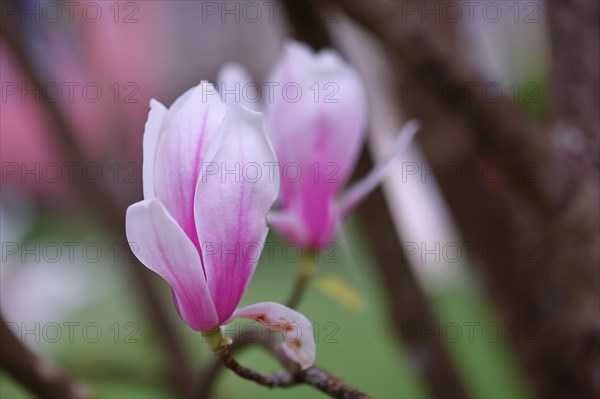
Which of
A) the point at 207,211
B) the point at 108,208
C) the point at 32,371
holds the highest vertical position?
the point at 207,211

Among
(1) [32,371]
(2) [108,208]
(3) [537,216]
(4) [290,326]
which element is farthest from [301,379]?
(2) [108,208]

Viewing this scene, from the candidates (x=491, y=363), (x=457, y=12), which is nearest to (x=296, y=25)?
(x=457, y=12)

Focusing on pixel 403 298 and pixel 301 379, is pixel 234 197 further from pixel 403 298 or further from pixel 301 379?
pixel 403 298

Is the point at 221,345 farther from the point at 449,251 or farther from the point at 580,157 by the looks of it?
the point at 449,251

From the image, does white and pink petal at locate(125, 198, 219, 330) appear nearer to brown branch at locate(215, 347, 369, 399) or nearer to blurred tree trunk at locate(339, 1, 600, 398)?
brown branch at locate(215, 347, 369, 399)

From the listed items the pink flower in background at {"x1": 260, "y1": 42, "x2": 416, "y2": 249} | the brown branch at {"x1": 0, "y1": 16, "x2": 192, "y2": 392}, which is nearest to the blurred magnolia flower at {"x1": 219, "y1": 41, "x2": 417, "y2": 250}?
the pink flower in background at {"x1": 260, "y1": 42, "x2": 416, "y2": 249}
